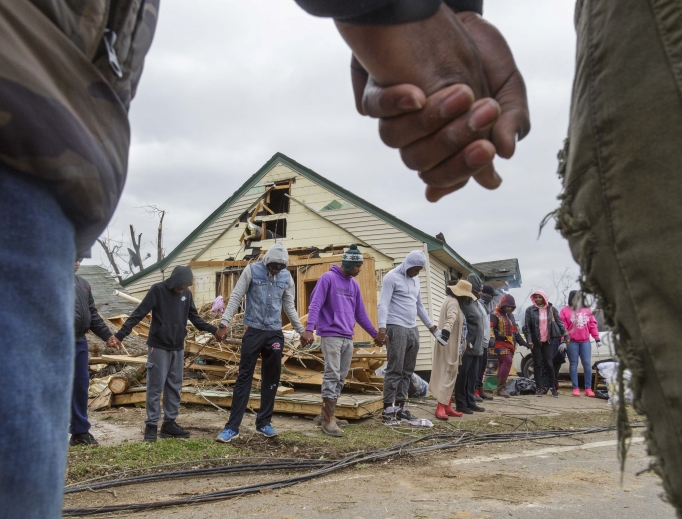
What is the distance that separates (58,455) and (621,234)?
96 cm

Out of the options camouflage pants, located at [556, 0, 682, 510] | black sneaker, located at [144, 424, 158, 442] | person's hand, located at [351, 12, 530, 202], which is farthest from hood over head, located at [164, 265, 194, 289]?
camouflage pants, located at [556, 0, 682, 510]

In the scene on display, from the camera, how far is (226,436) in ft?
18.9

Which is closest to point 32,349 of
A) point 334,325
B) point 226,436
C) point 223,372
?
point 226,436

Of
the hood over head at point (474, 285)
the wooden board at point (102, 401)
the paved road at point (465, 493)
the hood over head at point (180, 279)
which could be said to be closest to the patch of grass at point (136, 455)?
the paved road at point (465, 493)

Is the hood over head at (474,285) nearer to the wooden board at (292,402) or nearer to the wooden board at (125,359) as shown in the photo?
the wooden board at (292,402)

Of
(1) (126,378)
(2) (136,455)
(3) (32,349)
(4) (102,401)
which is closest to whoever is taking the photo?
(3) (32,349)

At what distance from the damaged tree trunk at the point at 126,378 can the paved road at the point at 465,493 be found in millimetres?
4802

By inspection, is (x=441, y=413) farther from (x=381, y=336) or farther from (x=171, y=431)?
(x=171, y=431)

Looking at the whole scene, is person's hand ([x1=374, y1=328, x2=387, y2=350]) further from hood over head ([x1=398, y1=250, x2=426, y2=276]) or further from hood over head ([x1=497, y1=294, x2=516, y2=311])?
hood over head ([x1=497, y1=294, x2=516, y2=311])

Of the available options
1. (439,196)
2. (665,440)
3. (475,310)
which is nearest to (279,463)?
(439,196)

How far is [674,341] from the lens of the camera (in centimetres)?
84

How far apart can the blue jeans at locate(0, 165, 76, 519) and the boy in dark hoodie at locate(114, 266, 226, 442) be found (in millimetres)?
5437

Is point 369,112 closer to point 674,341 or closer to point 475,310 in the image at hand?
point 674,341

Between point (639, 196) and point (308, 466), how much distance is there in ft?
13.9
